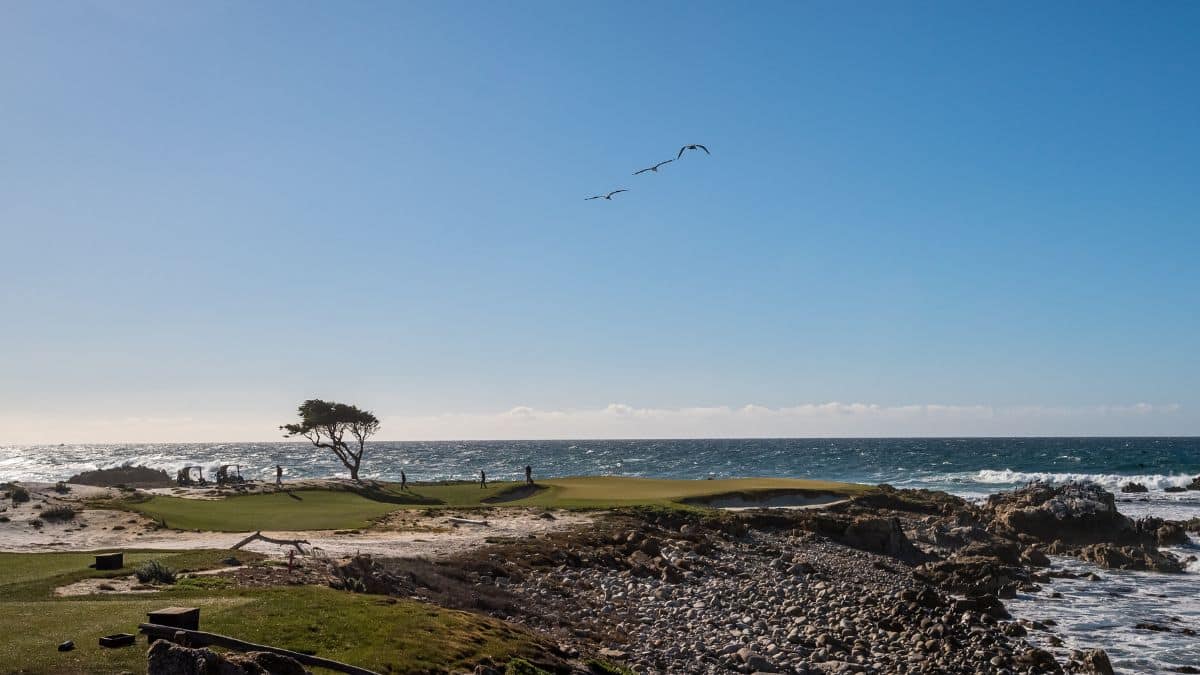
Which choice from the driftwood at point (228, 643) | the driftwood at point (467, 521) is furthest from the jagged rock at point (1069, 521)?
the driftwood at point (228, 643)

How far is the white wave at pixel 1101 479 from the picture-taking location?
84.8 metres

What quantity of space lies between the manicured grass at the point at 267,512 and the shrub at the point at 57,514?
2.70m

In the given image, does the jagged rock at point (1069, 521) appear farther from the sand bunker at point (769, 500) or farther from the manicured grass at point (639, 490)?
the manicured grass at point (639, 490)

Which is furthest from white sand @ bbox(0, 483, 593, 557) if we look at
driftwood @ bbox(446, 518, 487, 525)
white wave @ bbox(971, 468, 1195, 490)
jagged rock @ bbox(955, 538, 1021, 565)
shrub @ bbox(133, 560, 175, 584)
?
white wave @ bbox(971, 468, 1195, 490)

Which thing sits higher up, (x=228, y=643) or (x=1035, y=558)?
(x=228, y=643)

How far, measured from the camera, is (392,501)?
51.8 meters

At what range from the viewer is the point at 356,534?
31.7 m

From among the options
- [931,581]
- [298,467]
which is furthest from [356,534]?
[298,467]

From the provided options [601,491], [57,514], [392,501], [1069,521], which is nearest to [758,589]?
[1069,521]

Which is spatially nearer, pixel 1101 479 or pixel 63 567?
pixel 63 567

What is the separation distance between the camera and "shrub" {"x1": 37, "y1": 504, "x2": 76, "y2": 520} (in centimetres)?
3381

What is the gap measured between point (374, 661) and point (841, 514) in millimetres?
36735

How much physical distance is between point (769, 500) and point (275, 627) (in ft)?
133

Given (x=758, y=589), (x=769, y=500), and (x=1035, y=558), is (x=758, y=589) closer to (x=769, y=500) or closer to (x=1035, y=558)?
(x=1035, y=558)
